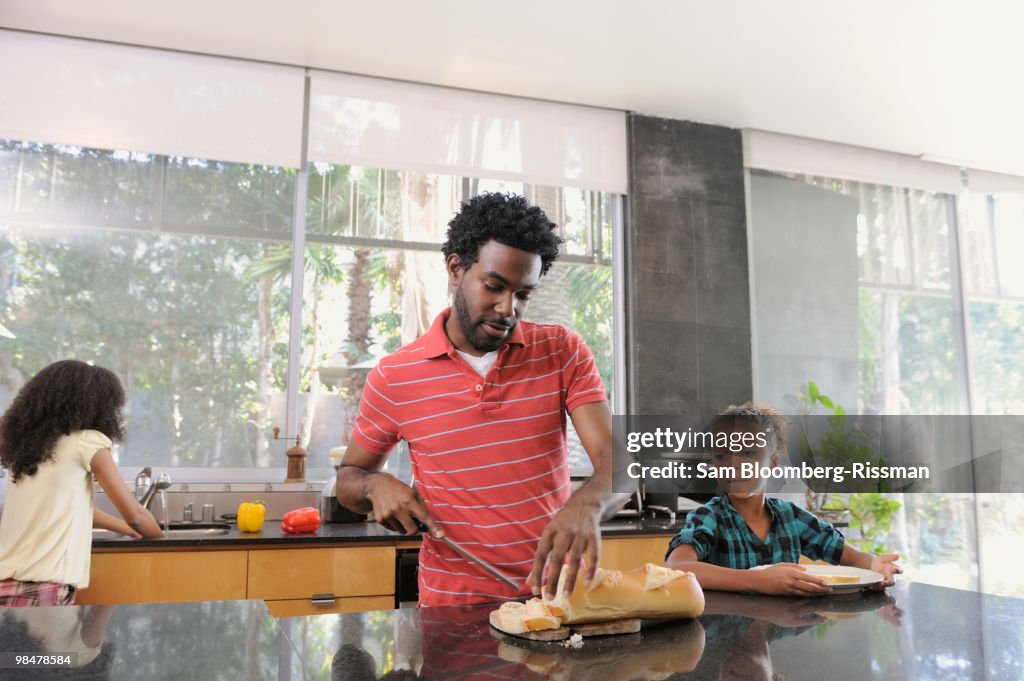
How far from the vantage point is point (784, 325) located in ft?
14.5

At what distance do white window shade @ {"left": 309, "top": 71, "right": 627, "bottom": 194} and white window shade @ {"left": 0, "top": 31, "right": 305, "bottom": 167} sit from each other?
0.56 ft

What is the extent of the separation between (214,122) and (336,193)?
0.60 meters

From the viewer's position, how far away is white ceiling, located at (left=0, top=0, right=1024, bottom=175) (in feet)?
10.4

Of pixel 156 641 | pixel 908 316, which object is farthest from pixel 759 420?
pixel 908 316

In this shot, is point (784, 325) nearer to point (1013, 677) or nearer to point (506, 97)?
point (506, 97)

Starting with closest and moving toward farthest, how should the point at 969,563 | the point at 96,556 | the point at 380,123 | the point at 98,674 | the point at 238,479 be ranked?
the point at 98,674, the point at 96,556, the point at 238,479, the point at 380,123, the point at 969,563

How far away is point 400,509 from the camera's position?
136 cm

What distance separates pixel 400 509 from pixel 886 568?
980mm

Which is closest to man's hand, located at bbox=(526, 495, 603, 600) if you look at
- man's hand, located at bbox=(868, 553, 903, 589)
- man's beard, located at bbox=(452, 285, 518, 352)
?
man's beard, located at bbox=(452, 285, 518, 352)

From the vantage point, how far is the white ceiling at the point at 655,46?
3.18 m

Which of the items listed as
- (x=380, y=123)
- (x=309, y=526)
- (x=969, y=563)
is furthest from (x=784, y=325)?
(x=309, y=526)

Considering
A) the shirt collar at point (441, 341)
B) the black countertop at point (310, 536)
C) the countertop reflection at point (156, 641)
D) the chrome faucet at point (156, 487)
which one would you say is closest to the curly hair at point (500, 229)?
the shirt collar at point (441, 341)

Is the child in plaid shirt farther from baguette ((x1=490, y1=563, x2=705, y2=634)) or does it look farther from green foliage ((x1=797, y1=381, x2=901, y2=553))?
green foliage ((x1=797, y1=381, x2=901, y2=553))

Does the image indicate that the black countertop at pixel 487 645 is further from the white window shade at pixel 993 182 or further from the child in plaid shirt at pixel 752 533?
the white window shade at pixel 993 182
